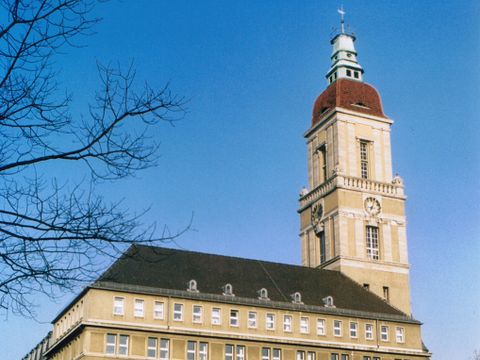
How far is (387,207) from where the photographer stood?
3066 inches

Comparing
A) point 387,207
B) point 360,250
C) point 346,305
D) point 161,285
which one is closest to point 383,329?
point 346,305

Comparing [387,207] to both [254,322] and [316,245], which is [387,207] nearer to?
[316,245]

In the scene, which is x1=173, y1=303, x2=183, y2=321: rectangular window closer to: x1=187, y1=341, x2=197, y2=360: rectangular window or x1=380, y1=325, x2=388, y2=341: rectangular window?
x1=187, y1=341, x2=197, y2=360: rectangular window

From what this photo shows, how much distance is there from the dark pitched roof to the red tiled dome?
63.9 feet

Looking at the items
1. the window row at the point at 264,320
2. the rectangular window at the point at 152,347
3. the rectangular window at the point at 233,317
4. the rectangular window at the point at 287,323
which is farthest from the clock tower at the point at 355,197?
the rectangular window at the point at 152,347

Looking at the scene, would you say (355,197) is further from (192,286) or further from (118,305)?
(118,305)

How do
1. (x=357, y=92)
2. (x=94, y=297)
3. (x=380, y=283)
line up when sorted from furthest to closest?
(x=357, y=92), (x=380, y=283), (x=94, y=297)

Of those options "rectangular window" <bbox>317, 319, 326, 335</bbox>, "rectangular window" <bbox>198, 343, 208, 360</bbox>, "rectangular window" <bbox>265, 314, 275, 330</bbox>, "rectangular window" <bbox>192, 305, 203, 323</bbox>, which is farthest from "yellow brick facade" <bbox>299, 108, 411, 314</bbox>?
"rectangular window" <bbox>198, 343, 208, 360</bbox>

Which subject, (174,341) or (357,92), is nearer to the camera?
(174,341)

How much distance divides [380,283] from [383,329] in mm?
7993

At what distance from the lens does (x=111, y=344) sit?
57438 millimetres

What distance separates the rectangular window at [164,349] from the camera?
193 ft

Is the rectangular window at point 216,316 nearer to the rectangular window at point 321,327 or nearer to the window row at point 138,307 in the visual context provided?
the window row at point 138,307

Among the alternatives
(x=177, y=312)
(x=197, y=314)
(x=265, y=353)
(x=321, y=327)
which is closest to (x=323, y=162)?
(x=321, y=327)
